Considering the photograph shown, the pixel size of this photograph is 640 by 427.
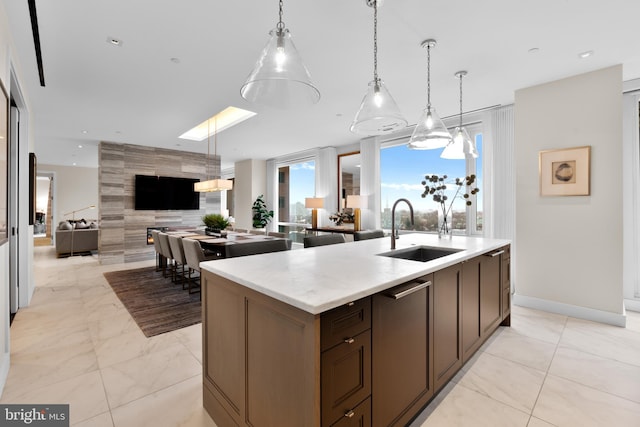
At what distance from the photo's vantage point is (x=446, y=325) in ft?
6.05

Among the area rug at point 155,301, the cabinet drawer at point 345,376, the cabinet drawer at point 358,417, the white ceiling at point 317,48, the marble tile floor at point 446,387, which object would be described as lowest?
the marble tile floor at point 446,387

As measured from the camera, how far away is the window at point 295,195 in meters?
8.09

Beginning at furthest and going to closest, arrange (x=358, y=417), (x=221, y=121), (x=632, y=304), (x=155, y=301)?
(x=221, y=121) → (x=155, y=301) → (x=632, y=304) → (x=358, y=417)

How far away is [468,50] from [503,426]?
290 cm

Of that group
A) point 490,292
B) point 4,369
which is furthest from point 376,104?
point 4,369

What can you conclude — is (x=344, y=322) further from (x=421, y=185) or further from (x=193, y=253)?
(x=421, y=185)

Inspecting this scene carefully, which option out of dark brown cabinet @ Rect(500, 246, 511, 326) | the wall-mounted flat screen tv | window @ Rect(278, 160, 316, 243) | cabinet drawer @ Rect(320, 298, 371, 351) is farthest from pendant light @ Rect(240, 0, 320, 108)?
the wall-mounted flat screen tv

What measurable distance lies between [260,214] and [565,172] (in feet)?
23.4

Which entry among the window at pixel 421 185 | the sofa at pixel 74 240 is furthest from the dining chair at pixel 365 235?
the sofa at pixel 74 240

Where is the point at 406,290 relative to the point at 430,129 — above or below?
below

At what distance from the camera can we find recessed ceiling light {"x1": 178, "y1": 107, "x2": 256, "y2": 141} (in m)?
4.96

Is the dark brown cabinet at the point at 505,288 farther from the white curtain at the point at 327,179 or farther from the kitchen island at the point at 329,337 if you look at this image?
the white curtain at the point at 327,179

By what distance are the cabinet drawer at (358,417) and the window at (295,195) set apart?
661cm

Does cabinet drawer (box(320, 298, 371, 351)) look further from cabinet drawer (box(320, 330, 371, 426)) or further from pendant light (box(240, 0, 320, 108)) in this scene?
pendant light (box(240, 0, 320, 108))
